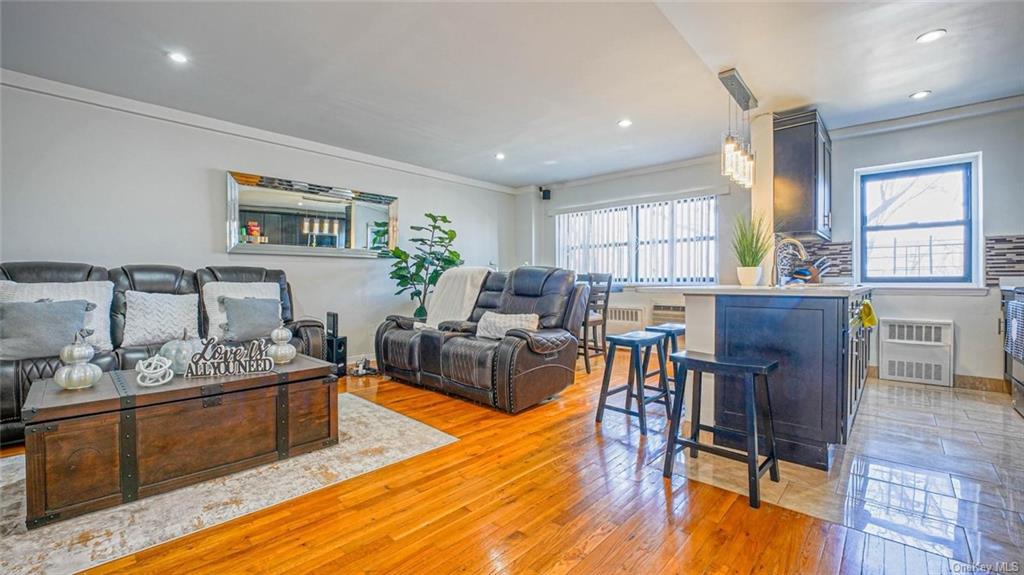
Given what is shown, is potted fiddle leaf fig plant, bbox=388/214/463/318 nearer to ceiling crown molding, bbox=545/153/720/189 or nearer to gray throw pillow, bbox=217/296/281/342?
gray throw pillow, bbox=217/296/281/342

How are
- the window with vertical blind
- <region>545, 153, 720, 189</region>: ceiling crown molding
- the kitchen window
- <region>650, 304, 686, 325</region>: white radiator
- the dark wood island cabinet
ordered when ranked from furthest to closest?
<region>650, 304, 686, 325</region>: white radiator < the window with vertical blind < <region>545, 153, 720, 189</region>: ceiling crown molding < the kitchen window < the dark wood island cabinet

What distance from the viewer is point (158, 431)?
78.6 inches

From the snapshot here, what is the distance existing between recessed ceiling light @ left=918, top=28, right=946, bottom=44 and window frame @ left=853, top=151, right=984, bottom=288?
195cm

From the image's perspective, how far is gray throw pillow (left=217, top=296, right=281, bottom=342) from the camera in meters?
3.54

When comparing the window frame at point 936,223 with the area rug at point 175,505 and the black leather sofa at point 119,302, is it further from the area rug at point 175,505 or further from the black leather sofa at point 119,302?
the black leather sofa at point 119,302

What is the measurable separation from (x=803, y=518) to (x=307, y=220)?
4.82 m

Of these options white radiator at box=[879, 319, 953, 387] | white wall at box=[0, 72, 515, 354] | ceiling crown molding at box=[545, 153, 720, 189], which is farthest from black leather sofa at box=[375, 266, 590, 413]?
white radiator at box=[879, 319, 953, 387]

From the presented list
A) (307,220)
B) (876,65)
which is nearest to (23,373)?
(307,220)

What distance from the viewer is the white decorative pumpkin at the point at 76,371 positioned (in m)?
1.98

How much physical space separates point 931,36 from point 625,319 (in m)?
4.13

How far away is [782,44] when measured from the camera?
2.62m

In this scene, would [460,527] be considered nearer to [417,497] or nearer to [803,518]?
[417,497]

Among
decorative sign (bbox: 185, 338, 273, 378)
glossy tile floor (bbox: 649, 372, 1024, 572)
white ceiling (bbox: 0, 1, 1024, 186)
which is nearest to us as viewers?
glossy tile floor (bbox: 649, 372, 1024, 572)

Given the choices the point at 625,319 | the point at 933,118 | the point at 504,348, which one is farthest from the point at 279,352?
the point at 933,118
